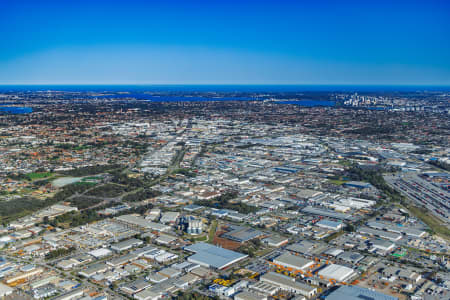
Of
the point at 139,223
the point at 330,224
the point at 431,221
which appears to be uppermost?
the point at 330,224

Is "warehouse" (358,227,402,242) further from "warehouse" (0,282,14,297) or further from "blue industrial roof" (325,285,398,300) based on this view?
"warehouse" (0,282,14,297)

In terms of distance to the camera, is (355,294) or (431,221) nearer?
(355,294)

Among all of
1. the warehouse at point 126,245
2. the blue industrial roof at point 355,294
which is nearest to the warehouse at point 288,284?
the blue industrial roof at point 355,294

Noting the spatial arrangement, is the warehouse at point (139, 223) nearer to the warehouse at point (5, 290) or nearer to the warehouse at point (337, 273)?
the warehouse at point (5, 290)

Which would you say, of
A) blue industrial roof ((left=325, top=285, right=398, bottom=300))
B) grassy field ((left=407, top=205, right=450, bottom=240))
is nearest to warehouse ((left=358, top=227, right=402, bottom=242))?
grassy field ((left=407, top=205, right=450, bottom=240))

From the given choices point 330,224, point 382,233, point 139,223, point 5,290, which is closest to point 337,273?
point 382,233

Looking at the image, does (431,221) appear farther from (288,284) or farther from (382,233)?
(288,284)
